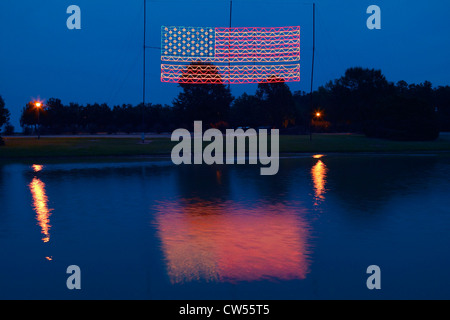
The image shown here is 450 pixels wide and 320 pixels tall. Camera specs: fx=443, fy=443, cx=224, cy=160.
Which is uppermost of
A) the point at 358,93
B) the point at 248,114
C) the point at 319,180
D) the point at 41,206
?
the point at 358,93

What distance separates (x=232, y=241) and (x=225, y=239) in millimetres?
192

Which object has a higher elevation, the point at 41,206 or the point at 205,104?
the point at 205,104

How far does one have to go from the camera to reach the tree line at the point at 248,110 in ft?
227

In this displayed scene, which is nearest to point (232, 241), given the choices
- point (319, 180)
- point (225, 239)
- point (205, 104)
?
point (225, 239)

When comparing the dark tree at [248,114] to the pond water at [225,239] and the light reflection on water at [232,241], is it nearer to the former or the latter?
the pond water at [225,239]

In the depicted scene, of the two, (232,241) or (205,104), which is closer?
(232,241)

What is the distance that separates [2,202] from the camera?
39.4ft

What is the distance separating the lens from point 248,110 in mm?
89750

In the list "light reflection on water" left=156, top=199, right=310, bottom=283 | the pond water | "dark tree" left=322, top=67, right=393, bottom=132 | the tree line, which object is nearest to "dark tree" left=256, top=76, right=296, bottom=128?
the tree line

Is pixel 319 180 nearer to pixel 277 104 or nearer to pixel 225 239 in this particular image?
pixel 225 239

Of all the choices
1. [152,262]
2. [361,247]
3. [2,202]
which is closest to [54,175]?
[2,202]

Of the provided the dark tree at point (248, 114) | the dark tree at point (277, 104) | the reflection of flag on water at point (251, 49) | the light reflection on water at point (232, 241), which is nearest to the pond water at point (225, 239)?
the light reflection on water at point (232, 241)

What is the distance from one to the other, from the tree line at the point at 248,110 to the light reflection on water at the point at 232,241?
4450 cm
